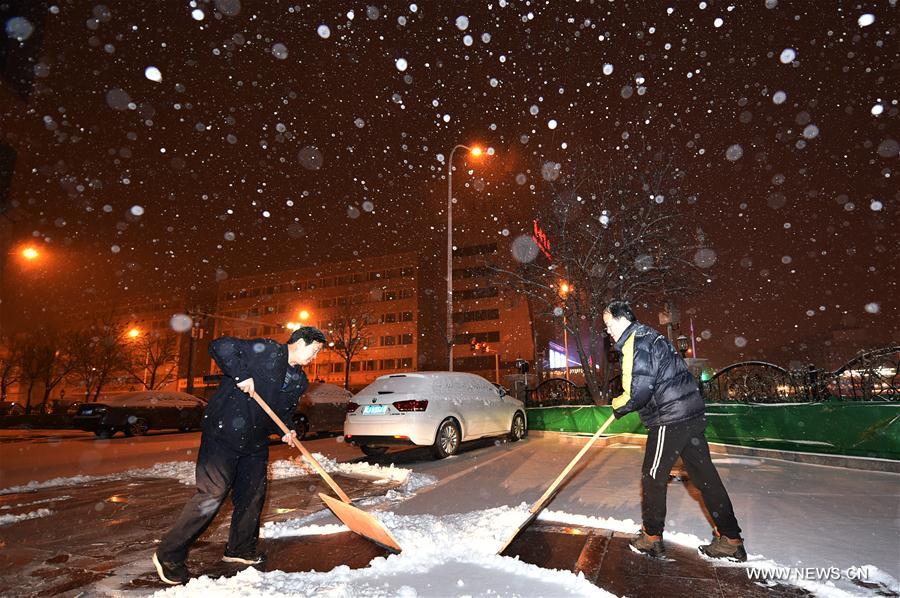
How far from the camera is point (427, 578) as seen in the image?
3.02 m

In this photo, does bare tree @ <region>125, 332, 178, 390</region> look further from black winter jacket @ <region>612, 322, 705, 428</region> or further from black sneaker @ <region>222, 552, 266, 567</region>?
black winter jacket @ <region>612, 322, 705, 428</region>

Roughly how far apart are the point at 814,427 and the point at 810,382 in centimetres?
127

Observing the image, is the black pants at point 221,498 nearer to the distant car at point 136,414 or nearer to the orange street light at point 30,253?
the distant car at point 136,414

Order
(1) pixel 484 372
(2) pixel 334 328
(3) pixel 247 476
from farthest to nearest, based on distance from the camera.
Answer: (1) pixel 484 372 < (2) pixel 334 328 < (3) pixel 247 476

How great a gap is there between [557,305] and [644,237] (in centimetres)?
368

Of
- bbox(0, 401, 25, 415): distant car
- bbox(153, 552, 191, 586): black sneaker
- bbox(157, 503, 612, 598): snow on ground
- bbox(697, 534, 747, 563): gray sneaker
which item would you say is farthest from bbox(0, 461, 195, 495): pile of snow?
bbox(0, 401, 25, 415): distant car

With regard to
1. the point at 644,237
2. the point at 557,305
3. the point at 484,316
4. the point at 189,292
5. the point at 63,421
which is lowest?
the point at 63,421

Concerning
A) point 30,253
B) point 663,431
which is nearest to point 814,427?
point 663,431

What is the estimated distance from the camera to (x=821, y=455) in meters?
7.35

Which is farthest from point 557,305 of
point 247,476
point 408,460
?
point 247,476

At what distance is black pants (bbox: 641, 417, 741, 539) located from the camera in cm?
349

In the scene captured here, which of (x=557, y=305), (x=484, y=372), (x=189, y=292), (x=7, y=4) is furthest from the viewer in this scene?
(x=189, y=292)

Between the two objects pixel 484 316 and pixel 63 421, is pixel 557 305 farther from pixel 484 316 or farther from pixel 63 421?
pixel 484 316

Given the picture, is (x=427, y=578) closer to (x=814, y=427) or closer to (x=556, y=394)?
(x=814, y=427)
